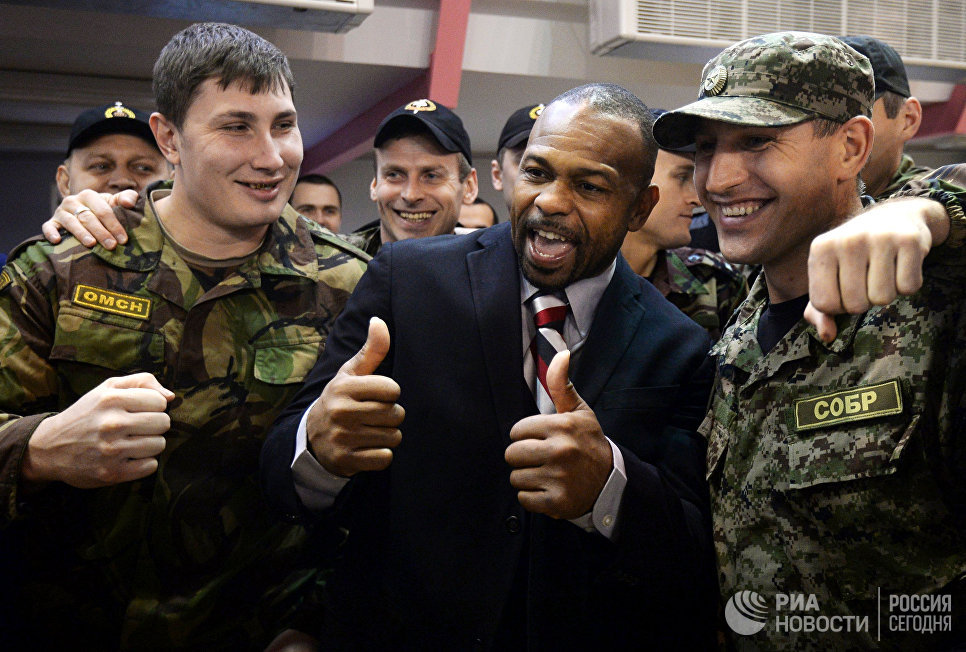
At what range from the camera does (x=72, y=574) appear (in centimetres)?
158

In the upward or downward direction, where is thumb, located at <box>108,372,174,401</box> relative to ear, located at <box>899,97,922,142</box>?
downward

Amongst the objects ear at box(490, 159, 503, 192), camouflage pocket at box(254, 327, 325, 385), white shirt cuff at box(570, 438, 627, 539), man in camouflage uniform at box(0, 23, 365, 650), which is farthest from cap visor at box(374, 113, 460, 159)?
white shirt cuff at box(570, 438, 627, 539)

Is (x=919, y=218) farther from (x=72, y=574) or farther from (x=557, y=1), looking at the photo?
(x=557, y=1)

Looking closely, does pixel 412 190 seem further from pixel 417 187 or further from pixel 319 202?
pixel 319 202

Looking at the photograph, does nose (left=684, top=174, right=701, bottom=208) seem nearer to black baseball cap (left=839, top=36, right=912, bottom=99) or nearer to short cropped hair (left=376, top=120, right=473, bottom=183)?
black baseball cap (left=839, top=36, right=912, bottom=99)

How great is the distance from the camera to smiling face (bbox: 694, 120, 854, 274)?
137 cm

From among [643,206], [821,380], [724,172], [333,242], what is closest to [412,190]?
[333,242]

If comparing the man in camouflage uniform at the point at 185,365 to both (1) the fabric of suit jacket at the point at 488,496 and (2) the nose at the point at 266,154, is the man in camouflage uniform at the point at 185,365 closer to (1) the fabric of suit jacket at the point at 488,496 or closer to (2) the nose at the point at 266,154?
(2) the nose at the point at 266,154

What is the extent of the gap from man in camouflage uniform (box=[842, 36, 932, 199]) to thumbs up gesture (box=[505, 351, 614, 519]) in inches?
54.1

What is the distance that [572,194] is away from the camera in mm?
1489

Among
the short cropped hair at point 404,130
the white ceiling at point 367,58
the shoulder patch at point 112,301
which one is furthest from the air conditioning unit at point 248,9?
the shoulder patch at point 112,301

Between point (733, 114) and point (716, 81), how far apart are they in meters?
0.14

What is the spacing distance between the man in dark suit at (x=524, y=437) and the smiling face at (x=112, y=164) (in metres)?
1.49

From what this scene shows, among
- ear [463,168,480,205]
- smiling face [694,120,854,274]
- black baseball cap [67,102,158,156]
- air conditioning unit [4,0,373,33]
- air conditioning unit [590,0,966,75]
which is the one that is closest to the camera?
smiling face [694,120,854,274]
